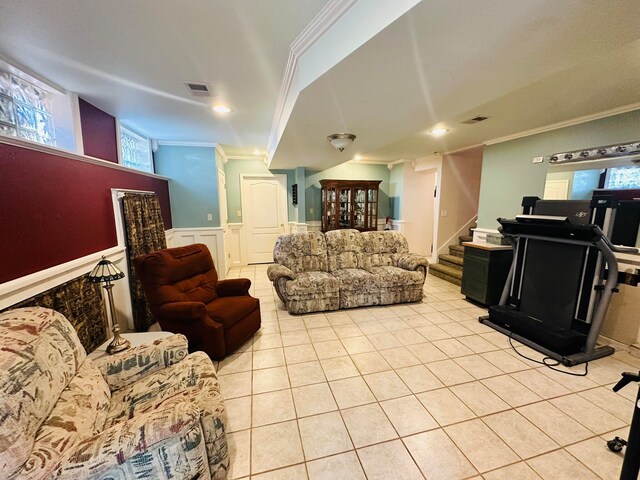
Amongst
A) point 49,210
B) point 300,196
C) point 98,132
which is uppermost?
point 98,132

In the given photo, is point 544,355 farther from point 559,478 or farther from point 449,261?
point 449,261

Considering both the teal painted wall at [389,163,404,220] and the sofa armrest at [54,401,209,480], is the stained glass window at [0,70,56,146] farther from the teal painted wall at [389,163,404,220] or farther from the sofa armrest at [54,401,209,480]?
the teal painted wall at [389,163,404,220]

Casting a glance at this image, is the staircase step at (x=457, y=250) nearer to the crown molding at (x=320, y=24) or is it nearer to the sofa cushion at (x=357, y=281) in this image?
the sofa cushion at (x=357, y=281)

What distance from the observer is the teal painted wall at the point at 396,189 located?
6.12 meters

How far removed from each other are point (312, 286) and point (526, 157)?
3451 mm

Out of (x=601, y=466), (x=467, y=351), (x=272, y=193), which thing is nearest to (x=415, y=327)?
(x=467, y=351)

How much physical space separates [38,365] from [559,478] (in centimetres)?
262

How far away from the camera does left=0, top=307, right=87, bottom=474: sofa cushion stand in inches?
34.6

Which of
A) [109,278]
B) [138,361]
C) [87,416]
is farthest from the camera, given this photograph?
[109,278]

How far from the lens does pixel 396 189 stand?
20.8ft

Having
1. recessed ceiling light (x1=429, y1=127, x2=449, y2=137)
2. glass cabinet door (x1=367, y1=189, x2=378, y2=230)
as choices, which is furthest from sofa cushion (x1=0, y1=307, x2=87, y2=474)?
glass cabinet door (x1=367, y1=189, x2=378, y2=230)

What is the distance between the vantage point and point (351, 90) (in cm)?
171

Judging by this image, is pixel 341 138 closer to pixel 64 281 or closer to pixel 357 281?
pixel 357 281

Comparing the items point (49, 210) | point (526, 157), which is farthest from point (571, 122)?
point (49, 210)
